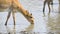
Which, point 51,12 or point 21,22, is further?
point 51,12

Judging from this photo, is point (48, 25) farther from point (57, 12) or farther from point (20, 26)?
point (57, 12)

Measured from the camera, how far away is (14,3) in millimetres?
4586

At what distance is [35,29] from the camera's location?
421 centimetres

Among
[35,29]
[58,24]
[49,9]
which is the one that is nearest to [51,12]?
[49,9]

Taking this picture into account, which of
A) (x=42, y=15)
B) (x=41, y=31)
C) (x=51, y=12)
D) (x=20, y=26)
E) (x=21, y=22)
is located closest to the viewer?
(x=41, y=31)

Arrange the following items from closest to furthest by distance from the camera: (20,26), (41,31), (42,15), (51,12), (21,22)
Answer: (41,31) → (20,26) → (21,22) → (42,15) → (51,12)

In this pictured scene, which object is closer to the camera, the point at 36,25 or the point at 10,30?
the point at 10,30

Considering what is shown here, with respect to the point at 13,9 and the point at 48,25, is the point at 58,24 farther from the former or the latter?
the point at 13,9

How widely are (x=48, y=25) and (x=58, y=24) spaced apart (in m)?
0.22

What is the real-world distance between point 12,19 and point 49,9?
133 cm

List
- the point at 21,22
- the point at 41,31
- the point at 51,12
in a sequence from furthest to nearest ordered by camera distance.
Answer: the point at 51,12 < the point at 21,22 < the point at 41,31

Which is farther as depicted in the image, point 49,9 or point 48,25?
point 49,9

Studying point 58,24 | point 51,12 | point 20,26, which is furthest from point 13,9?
point 51,12

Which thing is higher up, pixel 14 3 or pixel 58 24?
pixel 14 3
